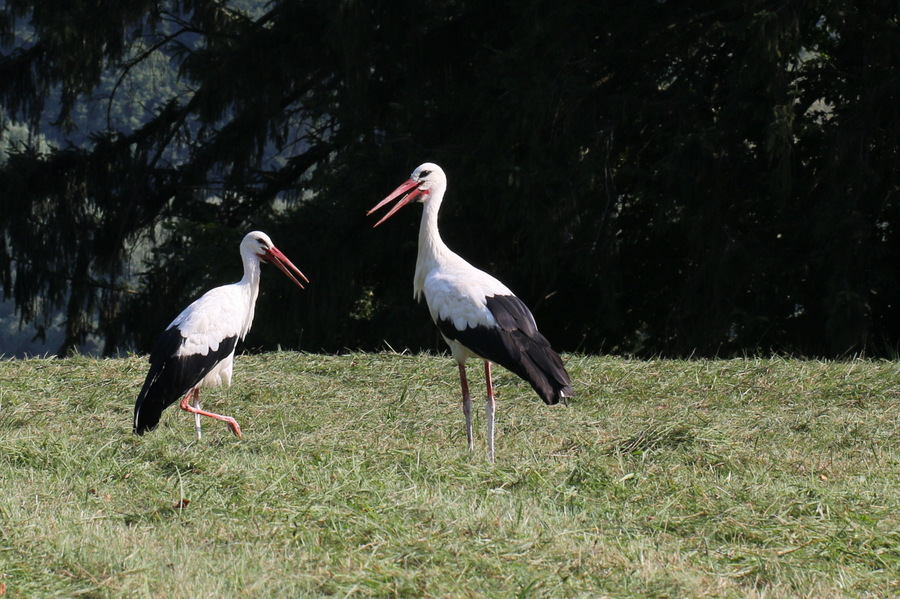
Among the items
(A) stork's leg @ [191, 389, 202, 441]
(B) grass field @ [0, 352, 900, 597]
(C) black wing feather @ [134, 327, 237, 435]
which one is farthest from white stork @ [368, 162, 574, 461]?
(A) stork's leg @ [191, 389, 202, 441]

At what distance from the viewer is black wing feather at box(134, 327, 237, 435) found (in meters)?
5.50

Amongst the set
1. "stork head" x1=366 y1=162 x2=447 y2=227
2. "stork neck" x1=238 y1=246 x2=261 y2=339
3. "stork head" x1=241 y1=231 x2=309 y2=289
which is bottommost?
"stork neck" x1=238 y1=246 x2=261 y2=339

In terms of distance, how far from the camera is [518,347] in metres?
5.37

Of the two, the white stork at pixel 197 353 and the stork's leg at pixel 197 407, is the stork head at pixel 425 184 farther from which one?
the stork's leg at pixel 197 407

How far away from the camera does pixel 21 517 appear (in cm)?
370

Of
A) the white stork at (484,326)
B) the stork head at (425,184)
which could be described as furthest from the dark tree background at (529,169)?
the white stork at (484,326)

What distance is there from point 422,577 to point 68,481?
1797mm

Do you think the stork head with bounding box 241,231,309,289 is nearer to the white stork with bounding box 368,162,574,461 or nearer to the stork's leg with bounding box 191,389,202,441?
the stork's leg with bounding box 191,389,202,441

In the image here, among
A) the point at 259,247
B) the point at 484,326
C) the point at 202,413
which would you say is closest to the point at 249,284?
the point at 259,247

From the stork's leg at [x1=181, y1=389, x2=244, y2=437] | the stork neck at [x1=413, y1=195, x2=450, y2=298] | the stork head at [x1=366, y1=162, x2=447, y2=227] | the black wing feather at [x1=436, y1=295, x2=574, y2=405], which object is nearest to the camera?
the black wing feather at [x1=436, y1=295, x2=574, y2=405]

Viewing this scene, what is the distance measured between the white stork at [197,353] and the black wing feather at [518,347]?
4.12 ft

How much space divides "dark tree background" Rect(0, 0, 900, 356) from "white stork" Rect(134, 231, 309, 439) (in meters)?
3.91

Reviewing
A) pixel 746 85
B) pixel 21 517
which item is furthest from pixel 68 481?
pixel 746 85

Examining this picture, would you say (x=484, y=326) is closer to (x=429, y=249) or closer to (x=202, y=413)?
(x=429, y=249)
